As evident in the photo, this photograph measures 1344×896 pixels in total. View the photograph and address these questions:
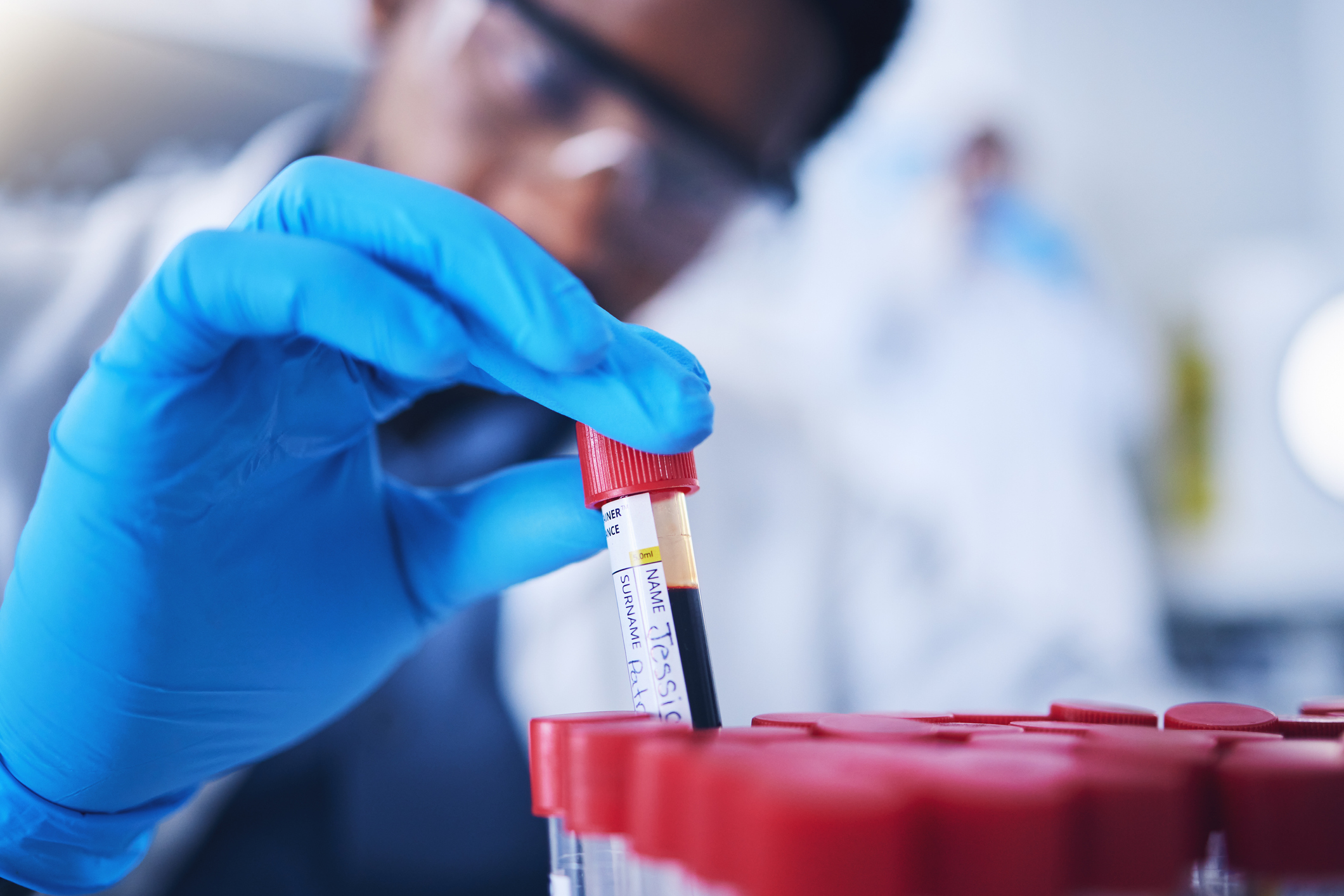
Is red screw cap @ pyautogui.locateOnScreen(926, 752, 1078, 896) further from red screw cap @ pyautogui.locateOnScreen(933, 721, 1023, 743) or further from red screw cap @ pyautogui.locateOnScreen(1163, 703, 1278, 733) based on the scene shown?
red screw cap @ pyautogui.locateOnScreen(1163, 703, 1278, 733)

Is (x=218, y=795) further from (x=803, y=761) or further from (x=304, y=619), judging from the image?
(x=803, y=761)

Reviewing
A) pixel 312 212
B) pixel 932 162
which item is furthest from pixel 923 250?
pixel 312 212

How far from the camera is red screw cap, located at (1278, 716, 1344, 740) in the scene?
17.8 inches

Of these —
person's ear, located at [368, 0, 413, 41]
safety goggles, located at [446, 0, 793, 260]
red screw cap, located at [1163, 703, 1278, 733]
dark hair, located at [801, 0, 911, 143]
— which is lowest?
red screw cap, located at [1163, 703, 1278, 733]

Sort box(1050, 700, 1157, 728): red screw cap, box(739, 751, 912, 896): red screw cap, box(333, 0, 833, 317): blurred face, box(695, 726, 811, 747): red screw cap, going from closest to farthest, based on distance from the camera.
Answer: box(739, 751, 912, 896): red screw cap, box(695, 726, 811, 747): red screw cap, box(1050, 700, 1157, 728): red screw cap, box(333, 0, 833, 317): blurred face

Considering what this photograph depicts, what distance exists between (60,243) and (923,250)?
1.38 m

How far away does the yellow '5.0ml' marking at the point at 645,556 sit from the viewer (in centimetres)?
44

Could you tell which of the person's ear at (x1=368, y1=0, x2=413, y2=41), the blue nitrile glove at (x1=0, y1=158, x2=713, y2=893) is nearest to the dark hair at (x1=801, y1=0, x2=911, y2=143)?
the person's ear at (x1=368, y1=0, x2=413, y2=41)

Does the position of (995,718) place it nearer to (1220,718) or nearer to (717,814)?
(1220,718)

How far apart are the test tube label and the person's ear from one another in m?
0.99

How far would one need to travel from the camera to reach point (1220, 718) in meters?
0.48

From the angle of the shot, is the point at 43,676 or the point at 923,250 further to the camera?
the point at 923,250

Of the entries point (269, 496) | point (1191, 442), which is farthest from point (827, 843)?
point (1191, 442)

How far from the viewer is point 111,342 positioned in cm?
46
